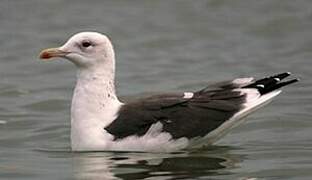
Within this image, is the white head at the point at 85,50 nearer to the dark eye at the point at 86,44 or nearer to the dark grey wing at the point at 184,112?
the dark eye at the point at 86,44

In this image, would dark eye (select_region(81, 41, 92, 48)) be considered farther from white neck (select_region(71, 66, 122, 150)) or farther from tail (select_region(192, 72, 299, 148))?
tail (select_region(192, 72, 299, 148))

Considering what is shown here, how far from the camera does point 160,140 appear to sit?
9656 millimetres

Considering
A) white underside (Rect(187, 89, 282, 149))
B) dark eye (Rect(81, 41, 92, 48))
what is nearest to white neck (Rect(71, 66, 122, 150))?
dark eye (Rect(81, 41, 92, 48))

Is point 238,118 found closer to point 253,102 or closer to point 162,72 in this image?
point 253,102

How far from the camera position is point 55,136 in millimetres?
11203

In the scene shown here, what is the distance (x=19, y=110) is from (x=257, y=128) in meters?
2.97

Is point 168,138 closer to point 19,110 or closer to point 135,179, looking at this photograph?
point 135,179

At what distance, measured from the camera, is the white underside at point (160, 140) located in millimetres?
9578

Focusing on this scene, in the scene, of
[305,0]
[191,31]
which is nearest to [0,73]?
[191,31]

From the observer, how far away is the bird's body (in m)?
9.61

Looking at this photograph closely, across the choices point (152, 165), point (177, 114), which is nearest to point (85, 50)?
point (177, 114)

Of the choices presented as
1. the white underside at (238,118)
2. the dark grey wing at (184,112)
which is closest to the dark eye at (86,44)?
the dark grey wing at (184,112)

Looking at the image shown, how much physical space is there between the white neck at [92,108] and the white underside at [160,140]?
12 millimetres

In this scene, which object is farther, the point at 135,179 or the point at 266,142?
the point at 266,142
